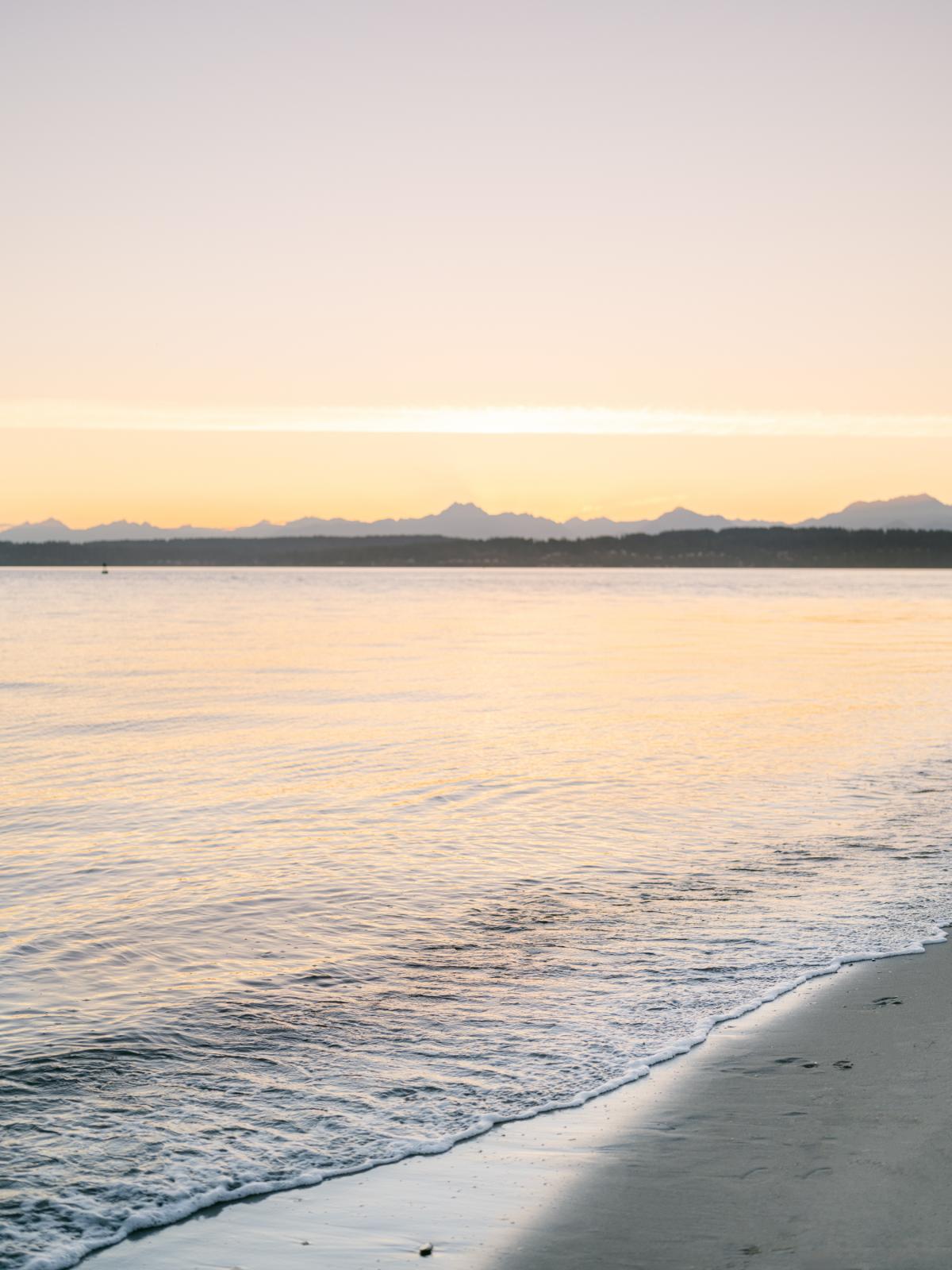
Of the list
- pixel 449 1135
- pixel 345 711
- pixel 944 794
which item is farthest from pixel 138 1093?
pixel 345 711

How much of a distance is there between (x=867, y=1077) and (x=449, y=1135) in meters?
2.17

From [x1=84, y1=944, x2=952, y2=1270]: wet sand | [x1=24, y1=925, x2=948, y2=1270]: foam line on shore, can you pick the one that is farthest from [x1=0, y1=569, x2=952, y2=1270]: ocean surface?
[x1=84, y1=944, x2=952, y2=1270]: wet sand

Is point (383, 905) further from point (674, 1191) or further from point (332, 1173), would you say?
point (674, 1191)

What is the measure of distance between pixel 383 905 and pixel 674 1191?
17.8 feet

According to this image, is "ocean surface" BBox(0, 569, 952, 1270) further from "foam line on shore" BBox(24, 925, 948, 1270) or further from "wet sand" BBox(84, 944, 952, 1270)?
"wet sand" BBox(84, 944, 952, 1270)

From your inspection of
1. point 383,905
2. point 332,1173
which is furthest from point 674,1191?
point 383,905

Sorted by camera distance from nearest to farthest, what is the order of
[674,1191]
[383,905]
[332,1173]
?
1. [674,1191]
2. [332,1173]
3. [383,905]

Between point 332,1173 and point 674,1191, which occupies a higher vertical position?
point 674,1191

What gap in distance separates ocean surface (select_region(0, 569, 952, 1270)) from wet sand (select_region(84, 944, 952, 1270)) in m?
0.29

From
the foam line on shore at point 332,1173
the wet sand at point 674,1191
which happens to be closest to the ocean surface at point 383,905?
the foam line on shore at point 332,1173

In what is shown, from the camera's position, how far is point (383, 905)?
9.87 meters

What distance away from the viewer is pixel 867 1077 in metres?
5.82

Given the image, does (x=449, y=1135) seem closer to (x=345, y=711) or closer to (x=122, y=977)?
(x=122, y=977)

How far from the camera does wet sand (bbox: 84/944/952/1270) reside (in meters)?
4.22
